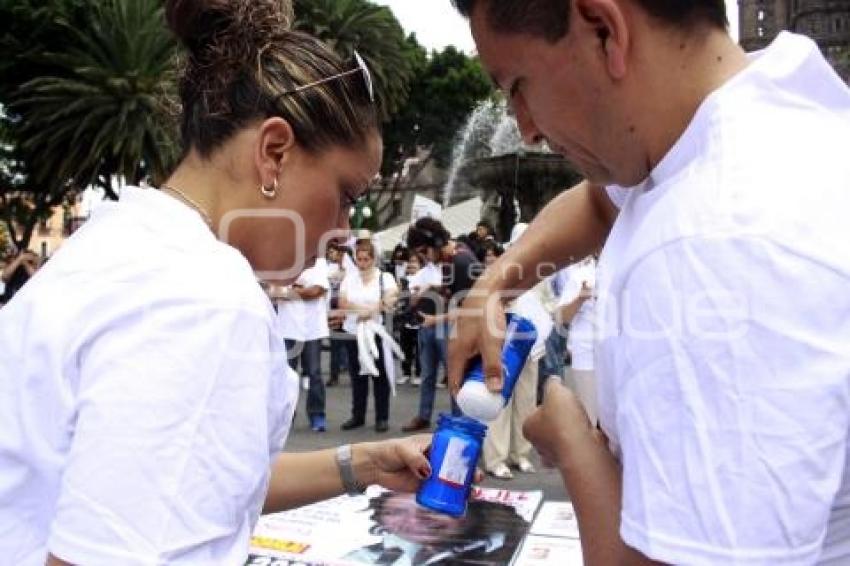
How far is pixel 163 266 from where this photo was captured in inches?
48.9

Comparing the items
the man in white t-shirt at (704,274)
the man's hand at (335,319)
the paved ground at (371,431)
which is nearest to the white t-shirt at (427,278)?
the man's hand at (335,319)

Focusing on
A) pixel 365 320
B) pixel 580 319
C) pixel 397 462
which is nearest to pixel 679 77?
pixel 397 462

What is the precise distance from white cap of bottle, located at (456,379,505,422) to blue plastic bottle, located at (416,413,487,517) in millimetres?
106

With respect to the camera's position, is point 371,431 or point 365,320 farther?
point 365,320

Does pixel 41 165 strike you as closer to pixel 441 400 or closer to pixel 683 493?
pixel 441 400

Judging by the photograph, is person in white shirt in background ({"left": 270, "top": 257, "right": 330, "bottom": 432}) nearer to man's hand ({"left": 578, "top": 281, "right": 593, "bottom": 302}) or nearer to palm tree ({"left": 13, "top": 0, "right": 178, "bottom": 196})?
man's hand ({"left": 578, "top": 281, "right": 593, "bottom": 302})

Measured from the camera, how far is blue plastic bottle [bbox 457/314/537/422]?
1.65 m

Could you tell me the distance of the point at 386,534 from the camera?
404 cm

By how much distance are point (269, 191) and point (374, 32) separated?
35.7m

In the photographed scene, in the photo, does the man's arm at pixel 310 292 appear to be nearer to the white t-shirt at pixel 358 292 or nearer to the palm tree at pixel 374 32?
the white t-shirt at pixel 358 292

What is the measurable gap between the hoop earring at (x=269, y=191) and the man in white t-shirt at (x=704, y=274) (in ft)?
1.73

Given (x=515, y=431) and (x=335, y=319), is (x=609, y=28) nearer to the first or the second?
(x=515, y=431)

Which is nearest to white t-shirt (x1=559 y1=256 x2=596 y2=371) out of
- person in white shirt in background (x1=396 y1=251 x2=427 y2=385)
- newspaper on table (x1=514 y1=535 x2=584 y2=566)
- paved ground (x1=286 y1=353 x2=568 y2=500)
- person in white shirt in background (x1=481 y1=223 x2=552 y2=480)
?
person in white shirt in background (x1=481 y1=223 x2=552 y2=480)

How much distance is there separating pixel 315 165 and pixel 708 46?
78 cm
